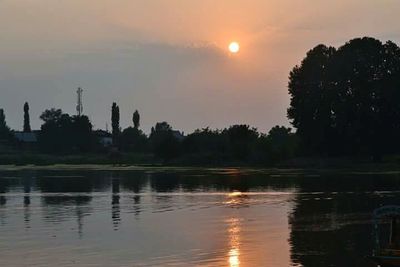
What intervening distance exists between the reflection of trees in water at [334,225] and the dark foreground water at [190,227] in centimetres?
4

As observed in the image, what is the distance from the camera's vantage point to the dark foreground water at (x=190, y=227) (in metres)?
25.0

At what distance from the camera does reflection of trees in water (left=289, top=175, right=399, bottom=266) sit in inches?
985

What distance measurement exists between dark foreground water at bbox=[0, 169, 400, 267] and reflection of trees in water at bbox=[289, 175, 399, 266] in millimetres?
39

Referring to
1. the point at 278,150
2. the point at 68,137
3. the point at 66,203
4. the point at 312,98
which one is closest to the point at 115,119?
the point at 68,137

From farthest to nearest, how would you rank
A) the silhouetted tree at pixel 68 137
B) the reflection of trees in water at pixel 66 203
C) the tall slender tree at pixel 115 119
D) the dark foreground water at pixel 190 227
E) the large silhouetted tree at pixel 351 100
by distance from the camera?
the tall slender tree at pixel 115 119 → the silhouetted tree at pixel 68 137 → the large silhouetted tree at pixel 351 100 → the reflection of trees in water at pixel 66 203 → the dark foreground water at pixel 190 227

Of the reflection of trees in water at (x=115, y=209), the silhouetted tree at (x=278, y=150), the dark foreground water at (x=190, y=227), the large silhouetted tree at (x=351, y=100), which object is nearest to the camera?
the dark foreground water at (x=190, y=227)

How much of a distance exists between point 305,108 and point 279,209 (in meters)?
67.9

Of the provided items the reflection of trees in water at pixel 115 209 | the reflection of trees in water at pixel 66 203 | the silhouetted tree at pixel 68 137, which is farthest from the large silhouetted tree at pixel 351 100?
the silhouetted tree at pixel 68 137

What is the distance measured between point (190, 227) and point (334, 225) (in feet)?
21.5

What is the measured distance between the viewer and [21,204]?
4766cm

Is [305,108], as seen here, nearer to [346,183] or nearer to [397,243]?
[346,183]

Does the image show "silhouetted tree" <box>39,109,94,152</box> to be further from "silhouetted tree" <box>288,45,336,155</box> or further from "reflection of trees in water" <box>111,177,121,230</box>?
"reflection of trees in water" <box>111,177,121,230</box>

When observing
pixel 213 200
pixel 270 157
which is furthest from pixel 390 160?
pixel 213 200

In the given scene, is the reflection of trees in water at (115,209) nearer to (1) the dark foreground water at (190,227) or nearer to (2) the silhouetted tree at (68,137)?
(1) the dark foreground water at (190,227)
